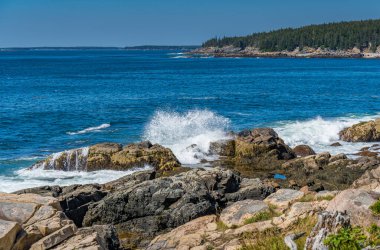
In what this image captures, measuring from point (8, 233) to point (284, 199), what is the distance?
357 inches

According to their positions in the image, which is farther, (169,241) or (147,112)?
(147,112)

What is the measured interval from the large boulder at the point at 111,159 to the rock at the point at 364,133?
1469 cm

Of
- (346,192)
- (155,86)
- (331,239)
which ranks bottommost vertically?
(155,86)

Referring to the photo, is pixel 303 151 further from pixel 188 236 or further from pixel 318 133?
pixel 188 236

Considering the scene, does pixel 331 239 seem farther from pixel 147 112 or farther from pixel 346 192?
pixel 147 112

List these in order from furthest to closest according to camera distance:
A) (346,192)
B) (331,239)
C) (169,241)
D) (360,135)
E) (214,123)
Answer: (214,123) < (360,135) < (169,241) < (346,192) < (331,239)

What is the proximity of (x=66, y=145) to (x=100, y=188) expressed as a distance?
16.9 meters

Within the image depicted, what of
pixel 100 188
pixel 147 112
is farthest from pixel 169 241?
pixel 147 112

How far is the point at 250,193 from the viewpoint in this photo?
21.2 m

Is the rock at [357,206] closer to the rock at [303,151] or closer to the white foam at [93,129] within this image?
the rock at [303,151]

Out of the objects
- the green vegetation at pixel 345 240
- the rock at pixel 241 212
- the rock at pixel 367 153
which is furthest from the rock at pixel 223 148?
the green vegetation at pixel 345 240

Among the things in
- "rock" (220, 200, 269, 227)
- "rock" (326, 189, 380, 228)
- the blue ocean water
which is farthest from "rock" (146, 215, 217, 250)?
the blue ocean water

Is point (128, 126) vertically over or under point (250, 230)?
under

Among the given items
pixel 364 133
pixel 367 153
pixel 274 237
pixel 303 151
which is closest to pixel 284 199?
pixel 274 237
